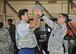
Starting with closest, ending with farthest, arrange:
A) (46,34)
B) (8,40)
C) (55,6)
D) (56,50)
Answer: (56,50) < (8,40) < (46,34) < (55,6)

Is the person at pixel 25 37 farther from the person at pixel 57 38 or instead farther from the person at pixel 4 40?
the person at pixel 4 40

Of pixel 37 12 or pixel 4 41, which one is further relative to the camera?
pixel 4 41

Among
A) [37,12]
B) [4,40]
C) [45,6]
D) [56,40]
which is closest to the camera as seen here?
[37,12]

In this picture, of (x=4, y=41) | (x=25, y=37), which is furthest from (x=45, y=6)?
(x=25, y=37)

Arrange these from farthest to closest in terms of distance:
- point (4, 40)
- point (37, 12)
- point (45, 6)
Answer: point (45, 6) → point (4, 40) → point (37, 12)

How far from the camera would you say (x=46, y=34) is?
30.4ft


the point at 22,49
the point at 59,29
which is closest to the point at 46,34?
the point at 59,29

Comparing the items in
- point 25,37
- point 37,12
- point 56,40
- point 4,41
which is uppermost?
point 37,12

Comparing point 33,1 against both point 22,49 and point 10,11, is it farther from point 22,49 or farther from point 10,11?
point 22,49

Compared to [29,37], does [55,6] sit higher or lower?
lower

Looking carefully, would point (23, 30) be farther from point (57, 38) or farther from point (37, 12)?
point (57, 38)

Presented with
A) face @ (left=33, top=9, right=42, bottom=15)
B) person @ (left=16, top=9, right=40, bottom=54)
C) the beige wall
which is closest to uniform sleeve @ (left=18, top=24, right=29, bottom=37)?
person @ (left=16, top=9, right=40, bottom=54)

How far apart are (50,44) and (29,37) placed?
975mm

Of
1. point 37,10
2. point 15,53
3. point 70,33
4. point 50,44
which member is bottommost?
Result: point 15,53
